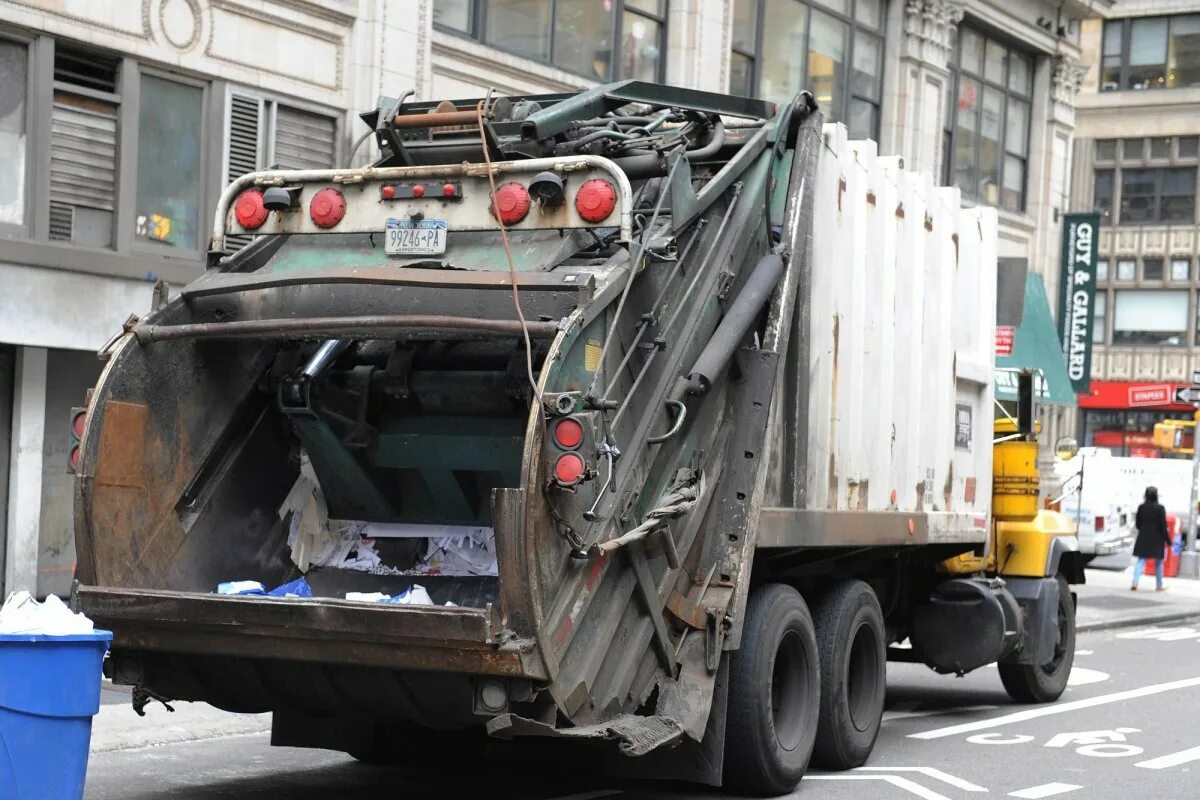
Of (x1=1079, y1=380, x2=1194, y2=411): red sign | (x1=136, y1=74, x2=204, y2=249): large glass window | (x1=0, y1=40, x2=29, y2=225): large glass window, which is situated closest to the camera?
(x1=0, y1=40, x2=29, y2=225): large glass window

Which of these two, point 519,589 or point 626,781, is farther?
point 626,781

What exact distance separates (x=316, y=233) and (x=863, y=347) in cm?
304

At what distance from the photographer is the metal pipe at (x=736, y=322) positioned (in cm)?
729

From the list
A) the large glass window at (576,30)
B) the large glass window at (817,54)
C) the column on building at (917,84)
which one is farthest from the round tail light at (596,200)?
the column on building at (917,84)

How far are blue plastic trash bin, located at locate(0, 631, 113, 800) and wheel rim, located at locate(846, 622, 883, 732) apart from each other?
14.2ft

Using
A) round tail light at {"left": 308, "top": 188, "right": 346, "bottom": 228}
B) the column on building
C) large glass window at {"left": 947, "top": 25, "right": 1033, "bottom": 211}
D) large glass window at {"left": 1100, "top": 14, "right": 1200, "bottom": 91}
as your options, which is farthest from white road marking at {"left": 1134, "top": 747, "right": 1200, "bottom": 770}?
large glass window at {"left": 1100, "top": 14, "right": 1200, "bottom": 91}

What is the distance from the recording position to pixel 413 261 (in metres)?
7.14

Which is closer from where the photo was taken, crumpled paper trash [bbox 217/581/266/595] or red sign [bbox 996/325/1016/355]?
crumpled paper trash [bbox 217/581/266/595]

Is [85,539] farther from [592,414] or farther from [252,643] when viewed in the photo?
[592,414]

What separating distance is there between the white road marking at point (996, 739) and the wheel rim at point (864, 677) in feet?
4.18

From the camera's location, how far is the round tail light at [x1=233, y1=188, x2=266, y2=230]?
753 centimetres

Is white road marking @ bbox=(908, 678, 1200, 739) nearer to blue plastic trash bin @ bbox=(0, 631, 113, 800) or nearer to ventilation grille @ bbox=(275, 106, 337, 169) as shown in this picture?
blue plastic trash bin @ bbox=(0, 631, 113, 800)

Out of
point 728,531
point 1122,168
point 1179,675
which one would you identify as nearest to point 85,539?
point 728,531

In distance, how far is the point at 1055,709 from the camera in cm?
1197
